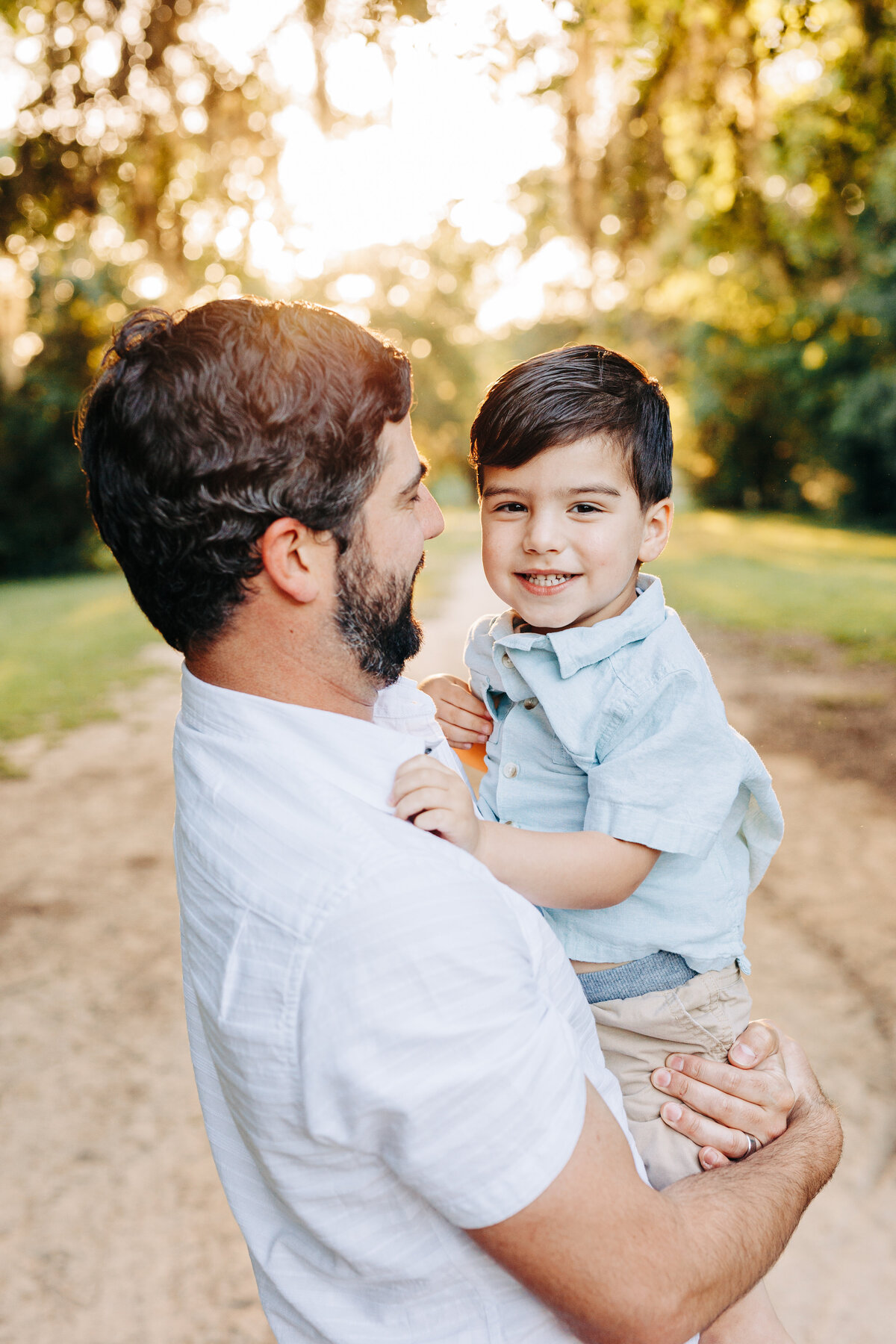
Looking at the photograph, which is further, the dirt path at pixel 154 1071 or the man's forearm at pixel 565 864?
the dirt path at pixel 154 1071

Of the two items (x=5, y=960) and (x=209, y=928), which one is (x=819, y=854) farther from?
(x=209, y=928)

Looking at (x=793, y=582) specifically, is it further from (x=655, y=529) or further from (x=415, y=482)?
(x=415, y=482)

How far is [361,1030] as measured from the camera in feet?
3.18

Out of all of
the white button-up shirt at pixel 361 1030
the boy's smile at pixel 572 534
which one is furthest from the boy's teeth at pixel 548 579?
the white button-up shirt at pixel 361 1030

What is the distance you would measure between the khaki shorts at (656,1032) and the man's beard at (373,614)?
0.71 m

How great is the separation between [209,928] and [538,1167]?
1.56ft

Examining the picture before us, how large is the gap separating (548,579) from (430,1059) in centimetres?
101

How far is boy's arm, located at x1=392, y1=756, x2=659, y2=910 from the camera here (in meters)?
1.25

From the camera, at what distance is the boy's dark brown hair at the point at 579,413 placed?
1.71 metres

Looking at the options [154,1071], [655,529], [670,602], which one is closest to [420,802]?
[655,529]

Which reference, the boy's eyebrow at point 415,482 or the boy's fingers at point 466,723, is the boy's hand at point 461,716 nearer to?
the boy's fingers at point 466,723

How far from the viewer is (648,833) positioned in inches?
58.8

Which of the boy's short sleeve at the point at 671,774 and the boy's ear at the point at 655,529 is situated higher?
the boy's ear at the point at 655,529

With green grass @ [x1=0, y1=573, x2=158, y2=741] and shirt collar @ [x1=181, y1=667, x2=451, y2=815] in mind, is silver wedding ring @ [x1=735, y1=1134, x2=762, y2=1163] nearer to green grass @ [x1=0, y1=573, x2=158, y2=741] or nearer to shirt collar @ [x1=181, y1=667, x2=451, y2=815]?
shirt collar @ [x1=181, y1=667, x2=451, y2=815]
